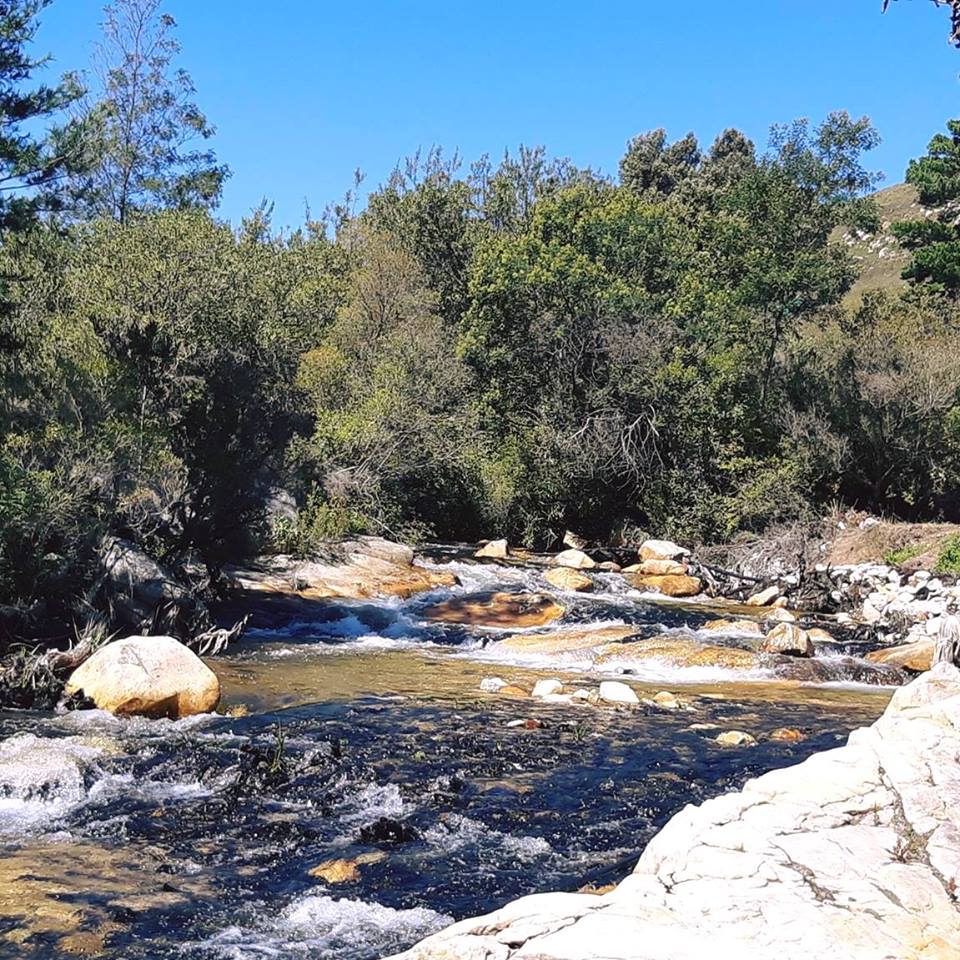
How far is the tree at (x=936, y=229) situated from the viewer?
40812 mm

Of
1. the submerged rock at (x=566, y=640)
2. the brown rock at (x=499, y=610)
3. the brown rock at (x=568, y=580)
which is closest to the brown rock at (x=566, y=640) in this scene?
the submerged rock at (x=566, y=640)

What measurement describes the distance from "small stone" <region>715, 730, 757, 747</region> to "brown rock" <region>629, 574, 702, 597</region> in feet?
38.8

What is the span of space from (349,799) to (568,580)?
1366 centimetres

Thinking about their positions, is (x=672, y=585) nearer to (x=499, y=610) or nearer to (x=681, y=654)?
(x=499, y=610)

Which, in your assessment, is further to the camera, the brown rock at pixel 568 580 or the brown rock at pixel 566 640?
the brown rock at pixel 568 580

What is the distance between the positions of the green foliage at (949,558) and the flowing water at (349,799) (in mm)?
7784

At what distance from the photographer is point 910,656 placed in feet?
48.9

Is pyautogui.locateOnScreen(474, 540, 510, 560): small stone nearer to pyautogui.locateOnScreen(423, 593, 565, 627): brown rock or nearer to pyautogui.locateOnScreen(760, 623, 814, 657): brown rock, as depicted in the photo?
pyautogui.locateOnScreen(423, 593, 565, 627): brown rock

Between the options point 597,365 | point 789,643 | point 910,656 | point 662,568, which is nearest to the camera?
point 910,656

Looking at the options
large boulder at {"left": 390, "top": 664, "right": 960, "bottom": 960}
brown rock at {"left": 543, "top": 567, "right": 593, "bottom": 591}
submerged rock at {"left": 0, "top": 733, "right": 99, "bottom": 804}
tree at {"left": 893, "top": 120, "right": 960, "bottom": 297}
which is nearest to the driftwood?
large boulder at {"left": 390, "top": 664, "right": 960, "bottom": 960}

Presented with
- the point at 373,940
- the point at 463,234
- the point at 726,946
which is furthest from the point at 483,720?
the point at 463,234

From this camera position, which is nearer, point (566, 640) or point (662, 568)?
point (566, 640)

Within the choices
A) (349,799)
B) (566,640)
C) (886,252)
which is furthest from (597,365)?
(886,252)

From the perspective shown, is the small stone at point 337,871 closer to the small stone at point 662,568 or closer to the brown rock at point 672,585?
the brown rock at point 672,585
